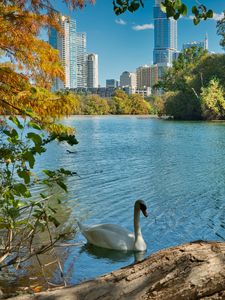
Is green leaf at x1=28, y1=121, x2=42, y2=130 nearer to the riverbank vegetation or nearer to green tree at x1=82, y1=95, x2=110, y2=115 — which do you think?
the riverbank vegetation

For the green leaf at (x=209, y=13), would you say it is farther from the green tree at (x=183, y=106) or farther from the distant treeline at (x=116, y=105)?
the distant treeline at (x=116, y=105)

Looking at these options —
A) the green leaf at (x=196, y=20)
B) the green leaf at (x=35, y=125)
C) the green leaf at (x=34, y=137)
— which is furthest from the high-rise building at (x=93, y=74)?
the green leaf at (x=196, y=20)

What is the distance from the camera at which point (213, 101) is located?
53.8 meters

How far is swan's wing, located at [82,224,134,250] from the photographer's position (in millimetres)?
6082

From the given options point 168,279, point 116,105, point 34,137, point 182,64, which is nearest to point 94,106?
point 116,105

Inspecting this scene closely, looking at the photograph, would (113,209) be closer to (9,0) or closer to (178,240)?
(178,240)

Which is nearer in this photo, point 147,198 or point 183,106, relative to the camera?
point 147,198

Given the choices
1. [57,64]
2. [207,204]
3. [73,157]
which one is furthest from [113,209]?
[73,157]

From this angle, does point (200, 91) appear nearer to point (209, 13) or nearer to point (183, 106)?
point (183, 106)

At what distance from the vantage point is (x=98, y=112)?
99125 millimetres

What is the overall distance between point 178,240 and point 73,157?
12.3m

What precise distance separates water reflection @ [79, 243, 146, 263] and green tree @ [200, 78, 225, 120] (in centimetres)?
4948

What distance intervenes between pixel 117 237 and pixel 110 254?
0.86 feet

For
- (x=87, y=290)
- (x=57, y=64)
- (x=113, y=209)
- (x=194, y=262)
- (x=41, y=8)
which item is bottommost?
(x=113, y=209)
